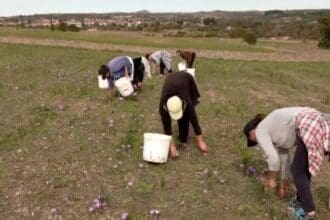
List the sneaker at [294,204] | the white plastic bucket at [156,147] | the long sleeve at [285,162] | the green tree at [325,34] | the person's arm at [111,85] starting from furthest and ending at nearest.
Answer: the green tree at [325,34]
the person's arm at [111,85]
the white plastic bucket at [156,147]
the long sleeve at [285,162]
the sneaker at [294,204]

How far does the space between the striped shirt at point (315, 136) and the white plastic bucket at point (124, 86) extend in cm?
681

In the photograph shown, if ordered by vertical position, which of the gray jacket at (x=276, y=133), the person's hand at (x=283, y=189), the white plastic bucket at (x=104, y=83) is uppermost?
the gray jacket at (x=276, y=133)

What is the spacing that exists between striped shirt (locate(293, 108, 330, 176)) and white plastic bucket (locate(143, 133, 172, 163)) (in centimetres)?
265

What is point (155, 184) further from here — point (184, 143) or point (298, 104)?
point (298, 104)

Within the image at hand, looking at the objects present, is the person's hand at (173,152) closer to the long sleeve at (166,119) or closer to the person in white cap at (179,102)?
the person in white cap at (179,102)

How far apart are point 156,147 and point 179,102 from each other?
88 cm

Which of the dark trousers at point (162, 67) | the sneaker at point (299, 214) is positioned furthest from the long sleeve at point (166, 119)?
the dark trousers at point (162, 67)

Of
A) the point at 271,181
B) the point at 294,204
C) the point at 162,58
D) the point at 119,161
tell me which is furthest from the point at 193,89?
the point at 162,58

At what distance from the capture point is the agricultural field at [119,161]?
7293 millimetres

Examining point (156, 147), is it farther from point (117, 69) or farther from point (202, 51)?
point (202, 51)

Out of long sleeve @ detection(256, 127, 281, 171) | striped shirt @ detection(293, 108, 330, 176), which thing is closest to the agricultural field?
long sleeve @ detection(256, 127, 281, 171)

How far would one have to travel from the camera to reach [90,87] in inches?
590

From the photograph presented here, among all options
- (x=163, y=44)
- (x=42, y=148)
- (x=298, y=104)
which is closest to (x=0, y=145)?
(x=42, y=148)

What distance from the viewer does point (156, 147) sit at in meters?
8.39
